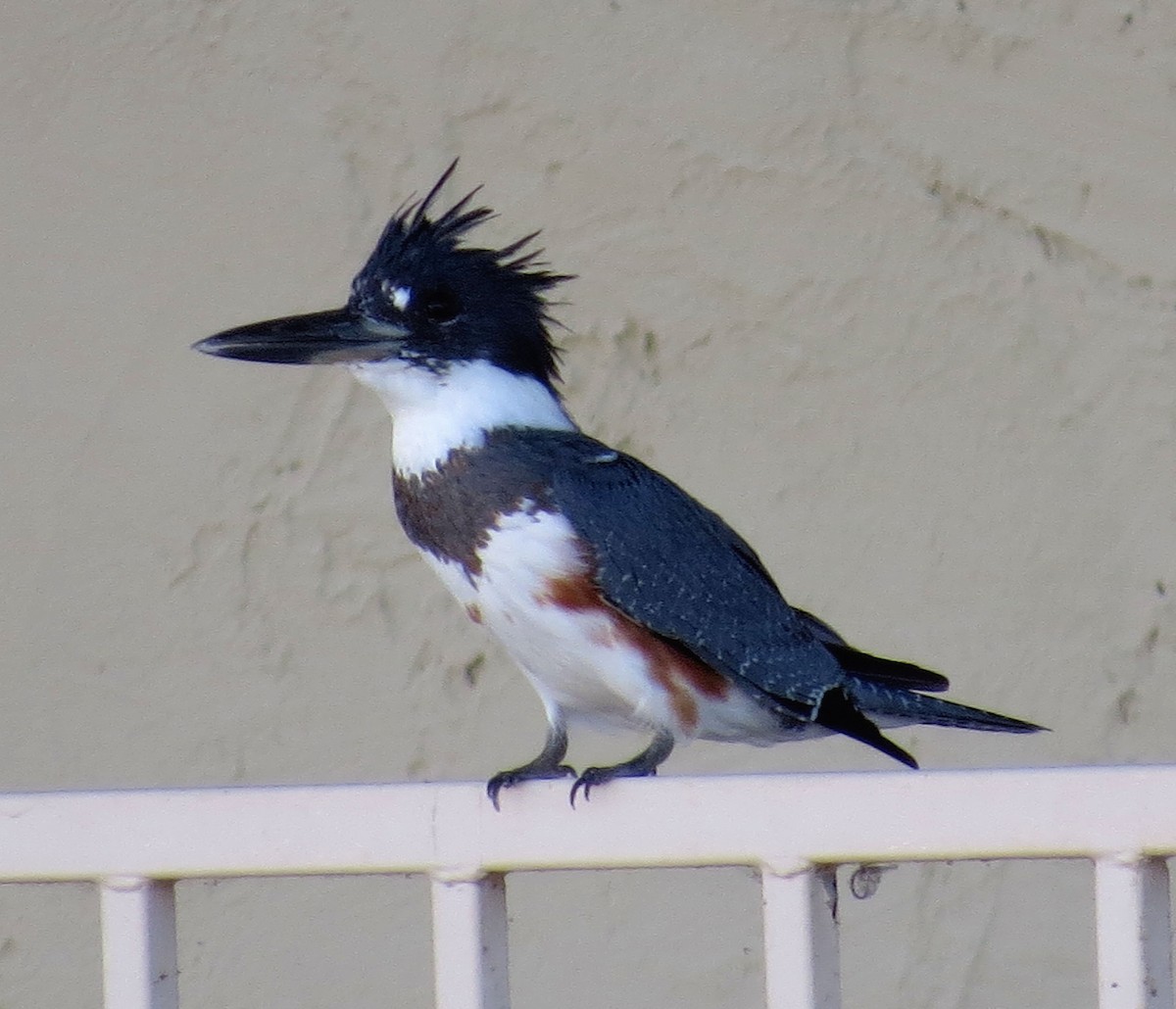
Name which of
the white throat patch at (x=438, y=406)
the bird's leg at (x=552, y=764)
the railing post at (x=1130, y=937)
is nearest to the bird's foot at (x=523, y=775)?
the bird's leg at (x=552, y=764)

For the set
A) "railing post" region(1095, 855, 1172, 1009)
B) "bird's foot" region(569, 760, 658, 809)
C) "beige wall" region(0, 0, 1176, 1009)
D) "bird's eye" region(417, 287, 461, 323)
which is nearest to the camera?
"railing post" region(1095, 855, 1172, 1009)

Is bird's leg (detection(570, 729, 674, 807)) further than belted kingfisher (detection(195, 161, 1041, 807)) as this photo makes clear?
No

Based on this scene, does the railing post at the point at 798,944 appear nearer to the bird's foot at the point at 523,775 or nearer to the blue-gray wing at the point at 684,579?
Result: the bird's foot at the point at 523,775

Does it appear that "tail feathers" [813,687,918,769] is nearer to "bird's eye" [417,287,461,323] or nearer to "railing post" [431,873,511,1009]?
"bird's eye" [417,287,461,323]

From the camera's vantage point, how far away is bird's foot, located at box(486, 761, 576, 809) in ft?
4.81

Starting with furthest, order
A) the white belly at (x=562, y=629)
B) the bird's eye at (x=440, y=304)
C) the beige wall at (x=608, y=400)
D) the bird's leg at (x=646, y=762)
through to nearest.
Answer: the beige wall at (x=608, y=400), the bird's eye at (x=440, y=304), the white belly at (x=562, y=629), the bird's leg at (x=646, y=762)

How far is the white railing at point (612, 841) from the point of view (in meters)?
1.32

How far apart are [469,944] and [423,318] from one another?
76 cm

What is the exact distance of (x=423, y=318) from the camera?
2.02 metres

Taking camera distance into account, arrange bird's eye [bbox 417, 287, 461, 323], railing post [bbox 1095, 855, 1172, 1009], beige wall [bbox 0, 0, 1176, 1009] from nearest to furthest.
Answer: railing post [bbox 1095, 855, 1172, 1009] < bird's eye [bbox 417, 287, 461, 323] < beige wall [bbox 0, 0, 1176, 1009]

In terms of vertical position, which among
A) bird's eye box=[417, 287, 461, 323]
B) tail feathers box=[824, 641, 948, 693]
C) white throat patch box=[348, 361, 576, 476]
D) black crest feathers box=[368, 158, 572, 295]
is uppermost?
black crest feathers box=[368, 158, 572, 295]

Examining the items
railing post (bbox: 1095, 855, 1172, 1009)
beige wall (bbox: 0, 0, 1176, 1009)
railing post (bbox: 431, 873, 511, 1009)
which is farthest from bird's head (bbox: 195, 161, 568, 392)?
railing post (bbox: 1095, 855, 1172, 1009)

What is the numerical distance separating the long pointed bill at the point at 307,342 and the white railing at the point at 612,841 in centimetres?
56

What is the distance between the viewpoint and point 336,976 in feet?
8.90
